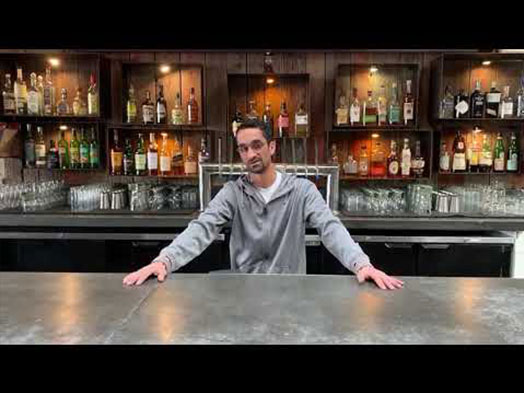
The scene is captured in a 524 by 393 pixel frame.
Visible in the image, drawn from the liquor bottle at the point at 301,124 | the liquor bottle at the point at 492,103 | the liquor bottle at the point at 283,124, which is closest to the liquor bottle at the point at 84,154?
the liquor bottle at the point at 283,124

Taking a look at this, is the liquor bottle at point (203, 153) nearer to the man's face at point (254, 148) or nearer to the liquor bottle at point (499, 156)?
the man's face at point (254, 148)

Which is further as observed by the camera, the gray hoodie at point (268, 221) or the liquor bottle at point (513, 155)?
the liquor bottle at point (513, 155)

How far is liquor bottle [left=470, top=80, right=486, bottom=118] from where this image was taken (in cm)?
375

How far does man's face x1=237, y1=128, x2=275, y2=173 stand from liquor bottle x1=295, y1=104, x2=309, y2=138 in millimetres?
1708

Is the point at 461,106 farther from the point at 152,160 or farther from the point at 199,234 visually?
the point at 199,234

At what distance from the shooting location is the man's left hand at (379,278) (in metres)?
1.44

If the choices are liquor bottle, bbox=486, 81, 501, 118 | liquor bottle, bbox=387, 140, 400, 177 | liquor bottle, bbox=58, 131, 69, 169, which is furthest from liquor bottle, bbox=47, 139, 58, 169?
liquor bottle, bbox=486, 81, 501, 118

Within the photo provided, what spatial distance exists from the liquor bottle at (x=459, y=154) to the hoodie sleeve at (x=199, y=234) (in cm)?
235

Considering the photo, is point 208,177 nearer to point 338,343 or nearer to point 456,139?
point 456,139

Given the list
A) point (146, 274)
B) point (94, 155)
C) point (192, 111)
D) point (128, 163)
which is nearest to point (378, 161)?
point (192, 111)

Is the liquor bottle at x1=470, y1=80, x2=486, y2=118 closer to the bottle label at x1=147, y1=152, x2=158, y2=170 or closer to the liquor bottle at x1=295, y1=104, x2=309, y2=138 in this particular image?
the liquor bottle at x1=295, y1=104, x2=309, y2=138
